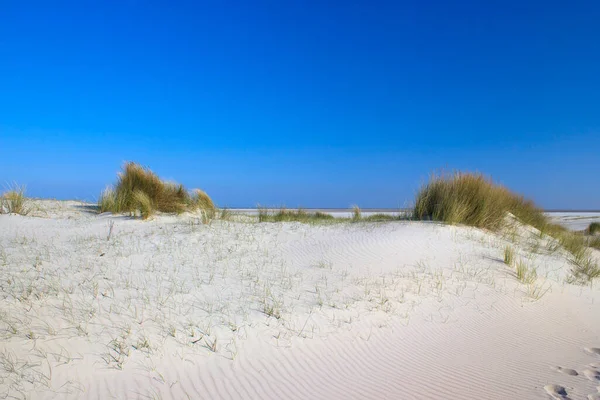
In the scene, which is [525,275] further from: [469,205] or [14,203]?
[14,203]

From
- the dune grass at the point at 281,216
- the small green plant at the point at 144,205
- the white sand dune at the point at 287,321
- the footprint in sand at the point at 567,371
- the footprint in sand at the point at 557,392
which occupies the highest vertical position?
the small green plant at the point at 144,205

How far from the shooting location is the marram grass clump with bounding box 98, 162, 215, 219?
10.3 m

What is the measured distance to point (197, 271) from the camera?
5289mm

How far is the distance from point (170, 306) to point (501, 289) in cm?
460

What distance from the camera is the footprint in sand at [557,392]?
2.77m

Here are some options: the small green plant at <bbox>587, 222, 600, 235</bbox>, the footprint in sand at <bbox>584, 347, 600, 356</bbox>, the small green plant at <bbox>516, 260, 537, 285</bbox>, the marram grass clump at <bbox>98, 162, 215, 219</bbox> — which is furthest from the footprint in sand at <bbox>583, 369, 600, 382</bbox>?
the small green plant at <bbox>587, 222, 600, 235</bbox>

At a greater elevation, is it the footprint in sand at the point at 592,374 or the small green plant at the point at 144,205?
the small green plant at the point at 144,205

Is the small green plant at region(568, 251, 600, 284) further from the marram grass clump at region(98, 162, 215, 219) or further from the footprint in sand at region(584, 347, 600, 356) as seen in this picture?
the marram grass clump at region(98, 162, 215, 219)

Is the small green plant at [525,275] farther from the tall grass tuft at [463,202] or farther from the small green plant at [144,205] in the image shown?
the small green plant at [144,205]

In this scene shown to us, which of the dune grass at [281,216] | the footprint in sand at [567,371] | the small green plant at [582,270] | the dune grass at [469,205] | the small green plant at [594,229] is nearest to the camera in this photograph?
the footprint in sand at [567,371]

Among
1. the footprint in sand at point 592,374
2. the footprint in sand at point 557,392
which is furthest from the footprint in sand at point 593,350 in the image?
the footprint in sand at point 557,392

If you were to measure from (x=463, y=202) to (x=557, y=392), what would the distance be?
6.68 metres

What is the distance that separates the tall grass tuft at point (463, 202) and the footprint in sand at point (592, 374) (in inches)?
211

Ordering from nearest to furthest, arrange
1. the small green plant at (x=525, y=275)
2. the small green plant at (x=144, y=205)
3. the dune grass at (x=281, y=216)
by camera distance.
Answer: the small green plant at (x=525, y=275) → the small green plant at (x=144, y=205) → the dune grass at (x=281, y=216)
